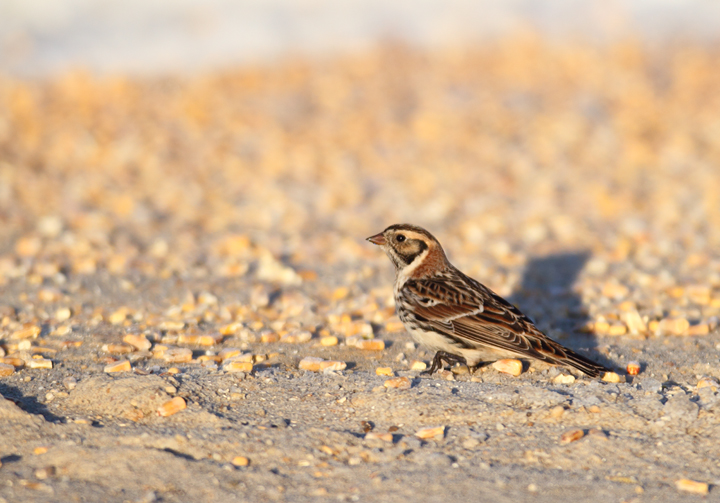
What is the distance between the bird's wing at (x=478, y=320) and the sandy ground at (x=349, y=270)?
0.20 m

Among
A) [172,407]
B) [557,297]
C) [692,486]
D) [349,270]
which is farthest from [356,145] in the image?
[692,486]

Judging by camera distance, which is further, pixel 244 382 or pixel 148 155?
pixel 148 155

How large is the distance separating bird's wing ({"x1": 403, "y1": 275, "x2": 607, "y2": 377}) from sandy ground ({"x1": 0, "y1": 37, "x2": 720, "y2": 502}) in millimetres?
202

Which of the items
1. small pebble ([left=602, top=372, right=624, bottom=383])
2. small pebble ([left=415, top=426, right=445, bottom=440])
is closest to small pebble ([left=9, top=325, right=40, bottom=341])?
small pebble ([left=415, top=426, right=445, bottom=440])

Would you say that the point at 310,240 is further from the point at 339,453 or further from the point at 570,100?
the point at 570,100

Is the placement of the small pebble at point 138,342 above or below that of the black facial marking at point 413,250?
below

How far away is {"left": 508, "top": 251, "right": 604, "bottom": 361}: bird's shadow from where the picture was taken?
6.66m

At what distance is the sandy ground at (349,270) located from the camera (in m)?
4.27

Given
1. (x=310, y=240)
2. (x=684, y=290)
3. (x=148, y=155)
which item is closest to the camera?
(x=684, y=290)

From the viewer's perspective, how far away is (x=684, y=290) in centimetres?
759

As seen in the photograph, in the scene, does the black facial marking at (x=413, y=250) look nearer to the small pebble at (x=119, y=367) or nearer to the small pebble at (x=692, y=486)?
the small pebble at (x=119, y=367)

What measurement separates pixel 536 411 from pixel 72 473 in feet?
8.62

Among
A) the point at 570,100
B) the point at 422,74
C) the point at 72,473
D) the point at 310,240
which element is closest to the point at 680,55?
the point at 570,100

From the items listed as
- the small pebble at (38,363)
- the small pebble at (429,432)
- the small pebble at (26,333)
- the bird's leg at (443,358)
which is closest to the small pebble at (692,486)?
the small pebble at (429,432)
